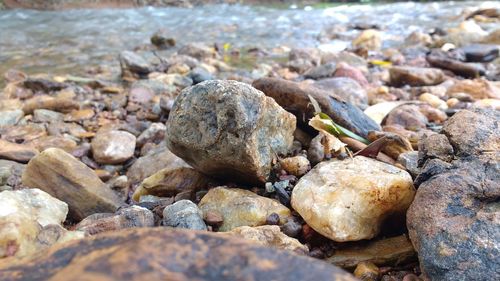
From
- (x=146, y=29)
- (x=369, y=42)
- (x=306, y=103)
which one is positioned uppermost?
(x=306, y=103)

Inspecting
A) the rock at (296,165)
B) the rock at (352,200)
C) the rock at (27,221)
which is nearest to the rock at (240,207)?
the rock at (352,200)

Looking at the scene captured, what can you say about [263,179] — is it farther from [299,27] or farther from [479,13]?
[479,13]

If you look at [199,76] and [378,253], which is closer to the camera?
[378,253]

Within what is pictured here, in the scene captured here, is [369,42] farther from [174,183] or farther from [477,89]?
[174,183]

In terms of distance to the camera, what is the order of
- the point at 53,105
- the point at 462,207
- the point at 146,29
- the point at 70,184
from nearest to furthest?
the point at 462,207
the point at 70,184
the point at 53,105
the point at 146,29

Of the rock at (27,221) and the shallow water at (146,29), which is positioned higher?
the rock at (27,221)

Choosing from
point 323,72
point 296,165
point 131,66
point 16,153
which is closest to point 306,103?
point 296,165

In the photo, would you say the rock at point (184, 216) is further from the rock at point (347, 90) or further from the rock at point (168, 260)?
the rock at point (347, 90)

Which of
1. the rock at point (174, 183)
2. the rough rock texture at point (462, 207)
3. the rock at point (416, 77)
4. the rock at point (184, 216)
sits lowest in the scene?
the rock at point (416, 77)
